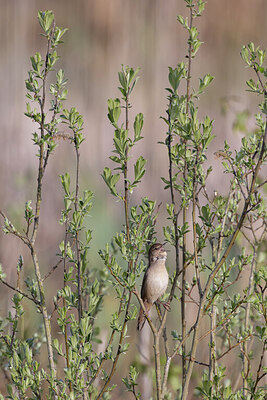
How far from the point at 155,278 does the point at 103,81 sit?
18.1ft

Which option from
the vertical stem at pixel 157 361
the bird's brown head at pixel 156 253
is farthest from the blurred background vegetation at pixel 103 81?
the vertical stem at pixel 157 361

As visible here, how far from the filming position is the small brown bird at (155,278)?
94.0 inches

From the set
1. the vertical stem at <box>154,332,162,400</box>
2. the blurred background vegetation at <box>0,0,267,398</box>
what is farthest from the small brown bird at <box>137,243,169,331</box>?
the blurred background vegetation at <box>0,0,267,398</box>

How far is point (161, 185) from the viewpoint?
575 cm

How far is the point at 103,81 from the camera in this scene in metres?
7.79

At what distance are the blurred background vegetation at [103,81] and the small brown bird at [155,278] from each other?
1.16m

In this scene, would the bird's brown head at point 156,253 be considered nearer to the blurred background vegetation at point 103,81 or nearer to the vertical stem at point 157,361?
the vertical stem at point 157,361

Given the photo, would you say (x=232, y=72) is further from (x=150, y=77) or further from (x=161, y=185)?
(x=161, y=185)

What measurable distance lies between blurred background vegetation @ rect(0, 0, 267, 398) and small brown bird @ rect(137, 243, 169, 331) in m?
1.16

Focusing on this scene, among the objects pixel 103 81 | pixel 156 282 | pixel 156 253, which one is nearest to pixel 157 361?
pixel 156 282

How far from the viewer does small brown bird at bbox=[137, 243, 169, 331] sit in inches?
94.0

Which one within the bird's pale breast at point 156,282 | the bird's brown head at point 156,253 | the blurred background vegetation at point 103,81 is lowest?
the bird's pale breast at point 156,282

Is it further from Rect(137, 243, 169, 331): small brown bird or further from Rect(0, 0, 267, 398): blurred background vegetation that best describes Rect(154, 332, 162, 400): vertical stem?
Rect(0, 0, 267, 398): blurred background vegetation

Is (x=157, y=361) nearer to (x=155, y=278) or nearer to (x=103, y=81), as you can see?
(x=155, y=278)
